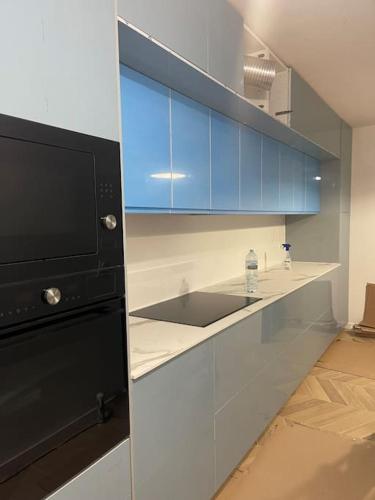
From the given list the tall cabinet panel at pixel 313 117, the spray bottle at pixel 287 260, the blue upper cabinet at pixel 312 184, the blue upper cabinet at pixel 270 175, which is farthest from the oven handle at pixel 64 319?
the blue upper cabinet at pixel 312 184

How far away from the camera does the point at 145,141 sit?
1.56 meters

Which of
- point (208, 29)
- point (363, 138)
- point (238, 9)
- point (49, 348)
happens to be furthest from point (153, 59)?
point (363, 138)

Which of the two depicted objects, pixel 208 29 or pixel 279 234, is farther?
pixel 279 234

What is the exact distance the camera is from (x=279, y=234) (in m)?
3.93

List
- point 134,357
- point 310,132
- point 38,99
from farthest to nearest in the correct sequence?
point 310,132
point 134,357
point 38,99

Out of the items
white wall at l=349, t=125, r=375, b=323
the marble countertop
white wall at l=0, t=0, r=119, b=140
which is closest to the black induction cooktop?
the marble countertop

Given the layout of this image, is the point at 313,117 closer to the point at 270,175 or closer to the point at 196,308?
the point at 270,175

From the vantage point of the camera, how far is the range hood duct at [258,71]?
2.12 metres

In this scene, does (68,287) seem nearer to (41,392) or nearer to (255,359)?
(41,392)

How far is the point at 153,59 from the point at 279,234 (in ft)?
9.12

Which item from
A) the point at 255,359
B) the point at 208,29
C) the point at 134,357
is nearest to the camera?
the point at 134,357

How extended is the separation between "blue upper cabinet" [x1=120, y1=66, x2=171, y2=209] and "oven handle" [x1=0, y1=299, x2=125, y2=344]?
0.53 metres

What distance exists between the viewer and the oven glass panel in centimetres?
83

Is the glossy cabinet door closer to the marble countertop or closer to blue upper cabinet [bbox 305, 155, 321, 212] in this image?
the marble countertop
